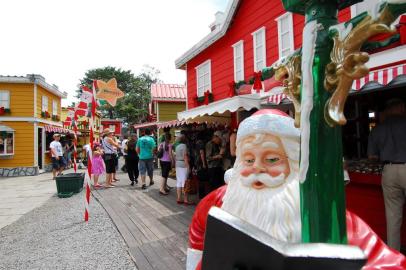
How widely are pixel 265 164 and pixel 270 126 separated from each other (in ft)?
0.63

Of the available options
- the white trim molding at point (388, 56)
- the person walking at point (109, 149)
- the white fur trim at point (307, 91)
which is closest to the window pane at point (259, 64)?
the white trim molding at point (388, 56)

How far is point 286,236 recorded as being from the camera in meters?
1.22

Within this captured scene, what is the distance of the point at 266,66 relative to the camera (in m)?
7.10

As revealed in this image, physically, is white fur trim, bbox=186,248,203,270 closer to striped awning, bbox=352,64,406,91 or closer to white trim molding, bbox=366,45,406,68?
striped awning, bbox=352,64,406,91

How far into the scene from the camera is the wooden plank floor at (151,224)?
A: 3.76 meters

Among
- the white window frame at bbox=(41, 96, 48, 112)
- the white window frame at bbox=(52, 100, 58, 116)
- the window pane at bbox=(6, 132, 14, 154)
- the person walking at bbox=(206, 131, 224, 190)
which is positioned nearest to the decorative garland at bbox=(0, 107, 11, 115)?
the window pane at bbox=(6, 132, 14, 154)

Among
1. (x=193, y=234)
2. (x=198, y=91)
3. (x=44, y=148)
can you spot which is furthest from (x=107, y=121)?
(x=193, y=234)

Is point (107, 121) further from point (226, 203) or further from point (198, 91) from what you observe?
point (226, 203)

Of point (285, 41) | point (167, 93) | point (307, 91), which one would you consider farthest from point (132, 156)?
point (307, 91)

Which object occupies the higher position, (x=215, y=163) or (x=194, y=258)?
(x=215, y=163)

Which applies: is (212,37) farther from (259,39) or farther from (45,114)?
(45,114)

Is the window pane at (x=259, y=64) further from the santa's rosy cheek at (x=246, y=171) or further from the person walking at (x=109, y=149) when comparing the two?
the santa's rosy cheek at (x=246, y=171)

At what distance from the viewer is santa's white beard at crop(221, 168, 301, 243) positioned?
124cm

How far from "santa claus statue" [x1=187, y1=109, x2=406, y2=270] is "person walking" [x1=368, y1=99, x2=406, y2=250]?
2574mm
